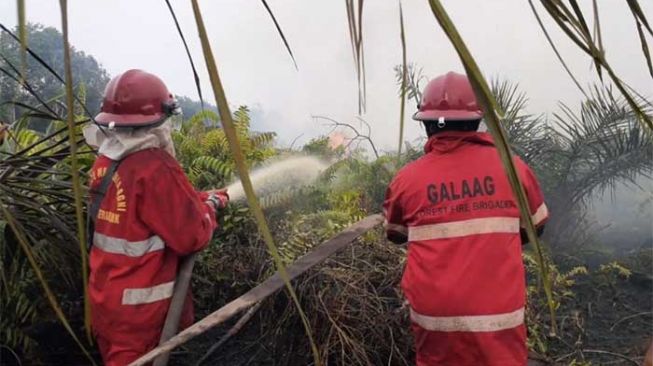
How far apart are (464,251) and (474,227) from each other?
0.11 m

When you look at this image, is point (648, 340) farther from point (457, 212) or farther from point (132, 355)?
point (132, 355)

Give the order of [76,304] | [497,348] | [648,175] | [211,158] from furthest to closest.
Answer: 1. [648,175]
2. [211,158]
3. [76,304]
4. [497,348]

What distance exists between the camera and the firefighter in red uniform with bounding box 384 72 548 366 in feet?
8.09

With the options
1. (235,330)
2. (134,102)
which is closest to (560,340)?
(235,330)

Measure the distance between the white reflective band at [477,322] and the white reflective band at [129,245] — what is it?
4.36ft

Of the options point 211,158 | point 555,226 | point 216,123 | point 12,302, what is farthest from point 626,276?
point 12,302

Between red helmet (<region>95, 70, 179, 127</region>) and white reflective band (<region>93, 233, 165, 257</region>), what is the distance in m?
0.56

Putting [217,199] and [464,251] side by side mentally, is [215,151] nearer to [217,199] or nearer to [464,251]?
[217,199]

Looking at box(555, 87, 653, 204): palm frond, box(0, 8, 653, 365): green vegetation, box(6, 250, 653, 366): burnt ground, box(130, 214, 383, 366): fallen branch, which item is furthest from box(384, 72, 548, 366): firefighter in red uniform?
box(555, 87, 653, 204): palm frond

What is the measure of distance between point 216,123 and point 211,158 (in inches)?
43.5

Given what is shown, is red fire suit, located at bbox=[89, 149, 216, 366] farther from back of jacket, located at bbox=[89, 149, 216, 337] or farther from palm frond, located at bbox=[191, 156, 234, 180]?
palm frond, located at bbox=[191, 156, 234, 180]

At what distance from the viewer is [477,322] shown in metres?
2.46

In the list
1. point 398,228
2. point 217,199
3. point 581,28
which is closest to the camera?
point 581,28

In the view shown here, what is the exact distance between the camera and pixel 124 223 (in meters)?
2.67
